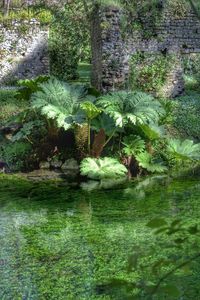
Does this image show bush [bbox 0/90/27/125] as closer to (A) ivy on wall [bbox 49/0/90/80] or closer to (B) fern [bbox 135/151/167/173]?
(B) fern [bbox 135/151/167/173]

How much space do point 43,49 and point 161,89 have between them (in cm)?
406

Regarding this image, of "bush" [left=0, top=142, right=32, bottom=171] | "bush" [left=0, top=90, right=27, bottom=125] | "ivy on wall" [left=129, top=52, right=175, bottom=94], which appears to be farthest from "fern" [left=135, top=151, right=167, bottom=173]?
"ivy on wall" [left=129, top=52, right=175, bottom=94]

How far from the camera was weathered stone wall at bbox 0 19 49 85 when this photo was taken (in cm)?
1638

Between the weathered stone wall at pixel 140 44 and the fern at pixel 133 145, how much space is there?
12.1 feet

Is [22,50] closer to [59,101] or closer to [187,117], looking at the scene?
[187,117]

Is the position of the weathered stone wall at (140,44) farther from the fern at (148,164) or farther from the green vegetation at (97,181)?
the fern at (148,164)

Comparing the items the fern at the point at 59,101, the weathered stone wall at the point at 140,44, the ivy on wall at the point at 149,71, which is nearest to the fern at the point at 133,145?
the fern at the point at 59,101

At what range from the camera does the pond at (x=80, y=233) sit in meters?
5.25

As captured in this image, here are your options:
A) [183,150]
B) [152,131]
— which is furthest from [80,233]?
[183,150]

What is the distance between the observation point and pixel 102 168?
9.54 m

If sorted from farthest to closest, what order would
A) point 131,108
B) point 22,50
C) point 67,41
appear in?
point 67,41 → point 22,50 → point 131,108

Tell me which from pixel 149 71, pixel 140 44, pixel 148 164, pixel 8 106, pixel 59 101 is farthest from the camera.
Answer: pixel 140 44

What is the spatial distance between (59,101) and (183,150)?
2.10m

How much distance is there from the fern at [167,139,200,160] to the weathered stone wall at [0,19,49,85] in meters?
7.26
